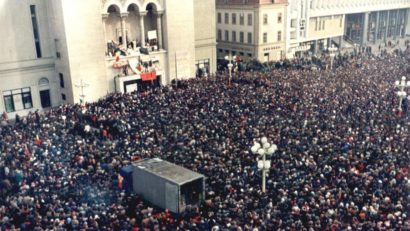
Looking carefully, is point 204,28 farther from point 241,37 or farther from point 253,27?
point 241,37

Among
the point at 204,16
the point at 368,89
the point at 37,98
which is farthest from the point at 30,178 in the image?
the point at 204,16

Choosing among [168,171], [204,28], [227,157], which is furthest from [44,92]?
[168,171]

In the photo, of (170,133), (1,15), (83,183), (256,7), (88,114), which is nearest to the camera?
(83,183)

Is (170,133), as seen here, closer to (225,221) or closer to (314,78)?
(225,221)

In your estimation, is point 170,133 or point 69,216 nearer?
point 69,216

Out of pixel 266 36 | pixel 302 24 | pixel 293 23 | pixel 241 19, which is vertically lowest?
pixel 266 36

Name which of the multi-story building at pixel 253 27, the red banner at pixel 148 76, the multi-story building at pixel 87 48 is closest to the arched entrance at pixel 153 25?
the multi-story building at pixel 87 48
